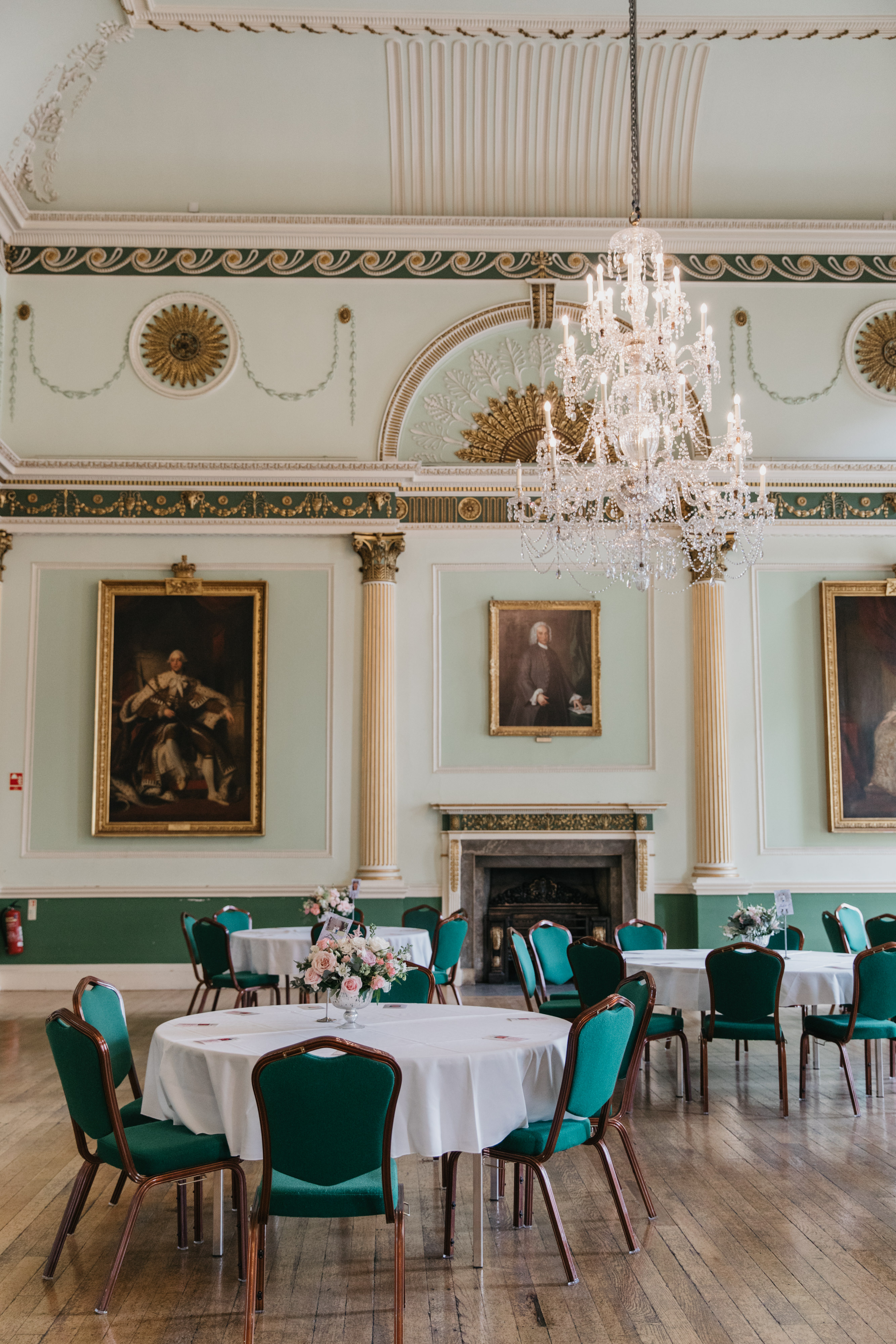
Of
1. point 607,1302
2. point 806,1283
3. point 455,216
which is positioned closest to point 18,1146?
point 607,1302

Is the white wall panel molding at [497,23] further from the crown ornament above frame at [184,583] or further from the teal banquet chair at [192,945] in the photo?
the teal banquet chair at [192,945]

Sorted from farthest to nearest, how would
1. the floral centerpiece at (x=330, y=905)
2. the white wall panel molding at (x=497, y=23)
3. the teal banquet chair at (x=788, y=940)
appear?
the white wall panel molding at (x=497, y=23) < the teal banquet chair at (x=788, y=940) < the floral centerpiece at (x=330, y=905)

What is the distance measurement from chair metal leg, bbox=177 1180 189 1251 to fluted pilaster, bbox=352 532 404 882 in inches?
220

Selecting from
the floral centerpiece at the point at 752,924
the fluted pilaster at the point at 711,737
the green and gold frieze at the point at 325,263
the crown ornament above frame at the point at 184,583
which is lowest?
the floral centerpiece at the point at 752,924

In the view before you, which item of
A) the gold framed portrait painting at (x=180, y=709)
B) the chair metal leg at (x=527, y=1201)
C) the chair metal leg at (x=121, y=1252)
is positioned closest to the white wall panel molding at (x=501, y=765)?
the gold framed portrait painting at (x=180, y=709)

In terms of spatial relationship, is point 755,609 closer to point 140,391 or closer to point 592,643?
point 592,643

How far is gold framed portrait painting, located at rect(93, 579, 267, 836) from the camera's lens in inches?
378

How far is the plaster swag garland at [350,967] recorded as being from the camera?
12.9 feet

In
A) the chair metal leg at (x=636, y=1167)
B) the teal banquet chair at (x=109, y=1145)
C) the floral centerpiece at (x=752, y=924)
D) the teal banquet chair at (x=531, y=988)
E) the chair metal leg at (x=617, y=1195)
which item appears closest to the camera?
the teal banquet chair at (x=109, y=1145)

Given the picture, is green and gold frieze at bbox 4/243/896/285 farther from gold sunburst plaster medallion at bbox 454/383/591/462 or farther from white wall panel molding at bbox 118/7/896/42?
white wall panel molding at bbox 118/7/896/42

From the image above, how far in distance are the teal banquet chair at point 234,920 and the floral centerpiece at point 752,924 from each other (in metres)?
3.64

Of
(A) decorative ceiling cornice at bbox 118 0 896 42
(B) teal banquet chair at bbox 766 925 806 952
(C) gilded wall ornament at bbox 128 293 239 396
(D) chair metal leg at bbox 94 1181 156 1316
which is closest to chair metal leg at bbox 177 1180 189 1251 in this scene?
(D) chair metal leg at bbox 94 1181 156 1316

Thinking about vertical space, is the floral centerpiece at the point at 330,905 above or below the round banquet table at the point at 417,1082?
above

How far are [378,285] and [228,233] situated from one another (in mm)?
1443
